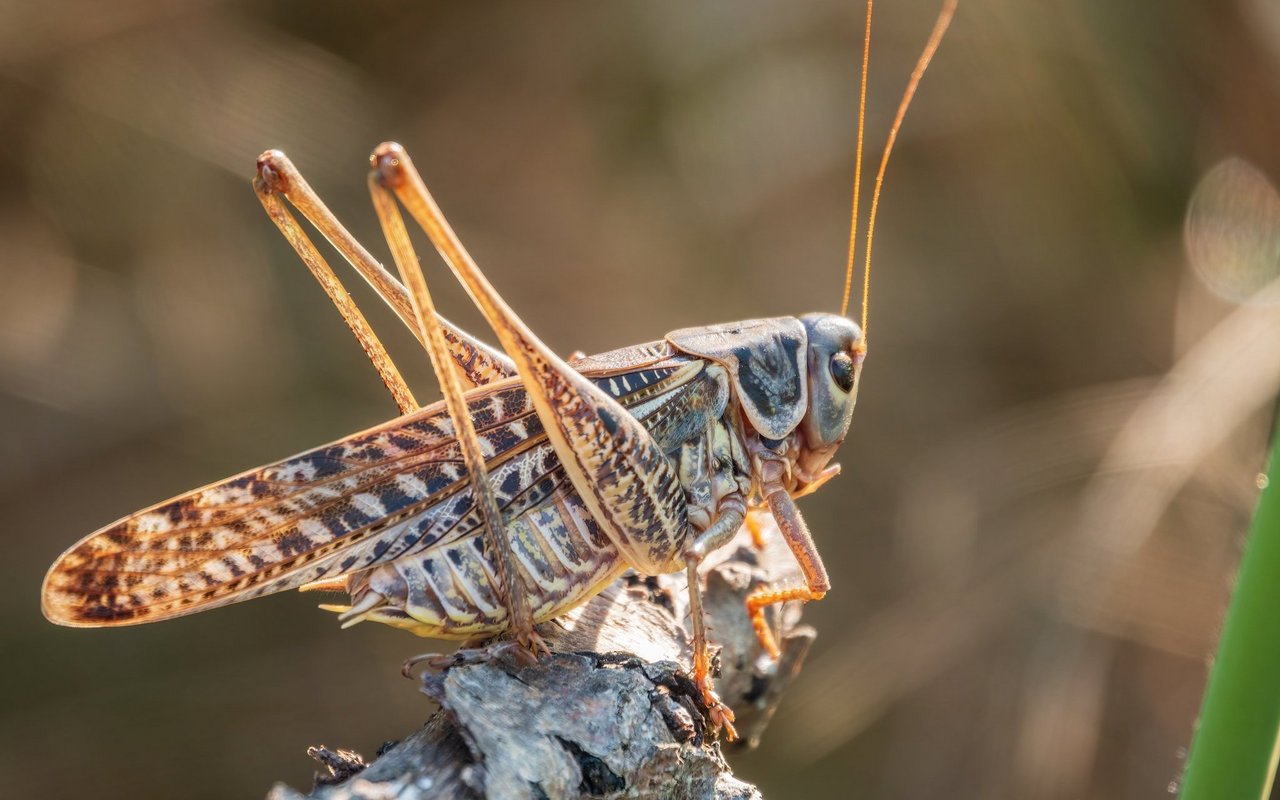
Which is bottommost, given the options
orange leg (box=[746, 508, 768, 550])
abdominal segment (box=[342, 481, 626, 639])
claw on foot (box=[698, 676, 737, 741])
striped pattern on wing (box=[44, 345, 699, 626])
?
claw on foot (box=[698, 676, 737, 741])


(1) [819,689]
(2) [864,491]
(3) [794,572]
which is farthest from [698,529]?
(2) [864,491]

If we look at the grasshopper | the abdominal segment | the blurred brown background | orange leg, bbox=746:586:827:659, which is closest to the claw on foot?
the grasshopper

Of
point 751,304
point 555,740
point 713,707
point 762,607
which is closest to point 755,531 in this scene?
point 762,607

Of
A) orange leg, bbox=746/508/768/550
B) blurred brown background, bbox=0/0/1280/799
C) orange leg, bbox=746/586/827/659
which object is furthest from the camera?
blurred brown background, bbox=0/0/1280/799

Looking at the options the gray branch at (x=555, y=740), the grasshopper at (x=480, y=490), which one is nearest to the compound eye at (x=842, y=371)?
the grasshopper at (x=480, y=490)

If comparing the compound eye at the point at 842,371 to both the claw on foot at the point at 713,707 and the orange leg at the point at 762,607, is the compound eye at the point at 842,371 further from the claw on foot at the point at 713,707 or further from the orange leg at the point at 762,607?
the claw on foot at the point at 713,707

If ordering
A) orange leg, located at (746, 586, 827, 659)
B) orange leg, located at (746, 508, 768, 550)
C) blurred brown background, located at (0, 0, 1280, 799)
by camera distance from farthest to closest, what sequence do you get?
1. blurred brown background, located at (0, 0, 1280, 799)
2. orange leg, located at (746, 508, 768, 550)
3. orange leg, located at (746, 586, 827, 659)

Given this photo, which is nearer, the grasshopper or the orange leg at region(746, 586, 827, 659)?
the grasshopper

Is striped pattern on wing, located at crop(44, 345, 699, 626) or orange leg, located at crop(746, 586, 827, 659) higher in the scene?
striped pattern on wing, located at crop(44, 345, 699, 626)

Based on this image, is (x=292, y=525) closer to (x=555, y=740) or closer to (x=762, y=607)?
(x=555, y=740)

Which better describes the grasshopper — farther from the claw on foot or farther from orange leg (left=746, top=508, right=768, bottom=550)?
orange leg (left=746, top=508, right=768, bottom=550)
